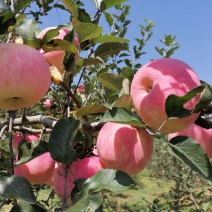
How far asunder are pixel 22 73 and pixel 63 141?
23cm

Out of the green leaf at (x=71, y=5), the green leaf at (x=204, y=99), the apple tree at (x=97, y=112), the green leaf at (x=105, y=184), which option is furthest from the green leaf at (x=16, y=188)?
the green leaf at (x=71, y=5)

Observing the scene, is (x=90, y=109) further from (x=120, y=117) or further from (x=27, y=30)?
(x=27, y=30)

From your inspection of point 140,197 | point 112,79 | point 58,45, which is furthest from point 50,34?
point 140,197

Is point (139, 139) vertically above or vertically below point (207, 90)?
below

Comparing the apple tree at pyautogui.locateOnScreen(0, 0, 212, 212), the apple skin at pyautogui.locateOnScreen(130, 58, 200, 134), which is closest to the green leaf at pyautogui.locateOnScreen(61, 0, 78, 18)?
the apple tree at pyautogui.locateOnScreen(0, 0, 212, 212)

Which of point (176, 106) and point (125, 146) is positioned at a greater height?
point (176, 106)

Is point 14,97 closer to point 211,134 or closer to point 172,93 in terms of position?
point 172,93

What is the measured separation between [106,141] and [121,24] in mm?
2611

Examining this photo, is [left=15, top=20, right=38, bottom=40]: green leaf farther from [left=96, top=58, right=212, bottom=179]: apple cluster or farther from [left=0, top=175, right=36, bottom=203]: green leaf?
[left=0, top=175, right=36, bottom=203]: green leaf

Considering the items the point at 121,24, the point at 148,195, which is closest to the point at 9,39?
the point at 121,24

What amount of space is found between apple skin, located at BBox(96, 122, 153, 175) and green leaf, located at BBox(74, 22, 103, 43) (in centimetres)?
30

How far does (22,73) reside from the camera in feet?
2.70

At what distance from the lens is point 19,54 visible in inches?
33.1

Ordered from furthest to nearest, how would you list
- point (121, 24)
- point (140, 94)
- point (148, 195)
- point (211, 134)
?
point (148, 195)
point (121, 24)
point (211, 134)
point (140, 94)
